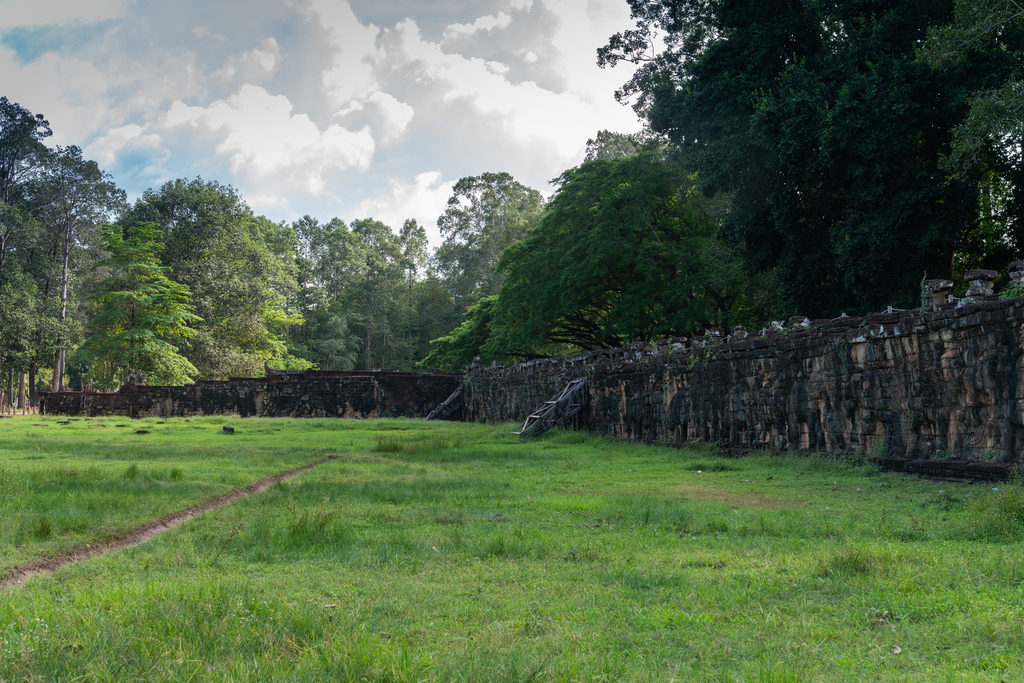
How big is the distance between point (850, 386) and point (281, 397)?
3230cm

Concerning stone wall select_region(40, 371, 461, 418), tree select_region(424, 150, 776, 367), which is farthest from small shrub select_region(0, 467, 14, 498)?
stone wall select_region(40, 371, 461, 418)

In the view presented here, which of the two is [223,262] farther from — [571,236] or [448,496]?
[448,496]

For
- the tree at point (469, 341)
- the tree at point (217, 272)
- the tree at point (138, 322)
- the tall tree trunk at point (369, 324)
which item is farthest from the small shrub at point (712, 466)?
the tall tree trunk at point (369, 324)

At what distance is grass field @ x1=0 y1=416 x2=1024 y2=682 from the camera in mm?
3285

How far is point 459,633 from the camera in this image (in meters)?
3.72

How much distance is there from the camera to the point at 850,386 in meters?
11.5

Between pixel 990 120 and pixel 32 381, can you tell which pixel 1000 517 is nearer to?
pixel 990 120

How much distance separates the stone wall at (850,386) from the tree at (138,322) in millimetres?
27670

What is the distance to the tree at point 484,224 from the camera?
2234 inches

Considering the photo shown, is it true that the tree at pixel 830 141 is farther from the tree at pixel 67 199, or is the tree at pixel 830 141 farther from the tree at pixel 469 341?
the tree at pixel 67 199

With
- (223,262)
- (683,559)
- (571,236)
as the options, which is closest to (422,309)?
(223,262)

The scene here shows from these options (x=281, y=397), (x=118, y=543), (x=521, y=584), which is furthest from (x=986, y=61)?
(x=281, y=397)

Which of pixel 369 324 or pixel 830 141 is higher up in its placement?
pixel 830 141

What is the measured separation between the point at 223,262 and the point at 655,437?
122ft
